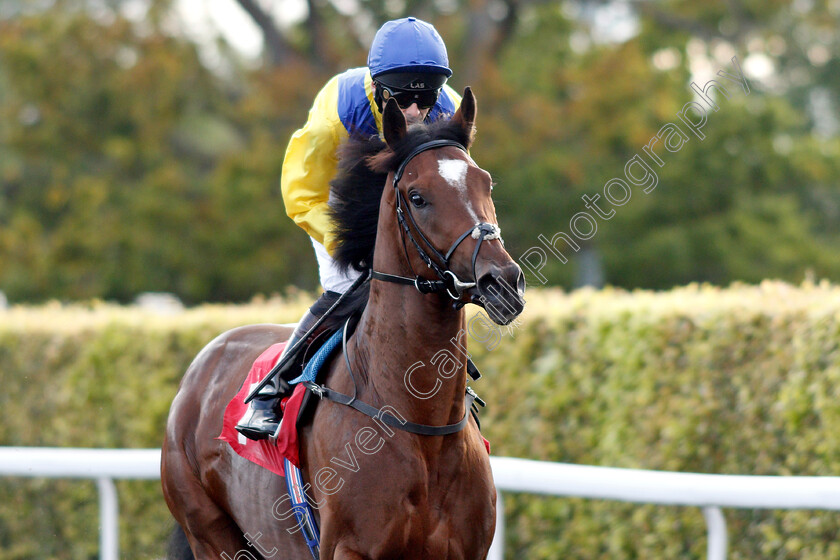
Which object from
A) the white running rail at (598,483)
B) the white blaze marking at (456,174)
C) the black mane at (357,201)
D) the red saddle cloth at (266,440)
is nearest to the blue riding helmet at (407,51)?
the black mane at (357,201)

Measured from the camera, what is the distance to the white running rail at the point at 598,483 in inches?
131

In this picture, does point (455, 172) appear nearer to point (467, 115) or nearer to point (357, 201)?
point (467, 115)

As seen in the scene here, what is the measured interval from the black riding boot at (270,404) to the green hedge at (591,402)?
0.91 m

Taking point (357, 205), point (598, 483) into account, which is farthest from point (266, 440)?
point (598, 483)

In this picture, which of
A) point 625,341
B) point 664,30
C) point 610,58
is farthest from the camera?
point 664,30

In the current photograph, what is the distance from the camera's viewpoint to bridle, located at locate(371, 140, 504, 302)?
257 centimetres

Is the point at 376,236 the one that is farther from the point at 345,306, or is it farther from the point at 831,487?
the point at 831,487

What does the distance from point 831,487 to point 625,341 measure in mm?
1745

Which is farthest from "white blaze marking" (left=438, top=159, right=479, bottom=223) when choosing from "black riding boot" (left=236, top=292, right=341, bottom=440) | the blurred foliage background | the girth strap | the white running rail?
the blurred foliage background

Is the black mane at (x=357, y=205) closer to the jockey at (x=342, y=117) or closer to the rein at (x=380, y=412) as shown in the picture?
the jockey at (x=342, y=117)

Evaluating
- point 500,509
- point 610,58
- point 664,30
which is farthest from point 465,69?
point 500,509

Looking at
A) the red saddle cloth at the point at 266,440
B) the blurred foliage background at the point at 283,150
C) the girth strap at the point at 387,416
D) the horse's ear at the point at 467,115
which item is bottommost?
the red saddle cloth at the point at 266,440

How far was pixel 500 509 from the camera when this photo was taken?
4039mm

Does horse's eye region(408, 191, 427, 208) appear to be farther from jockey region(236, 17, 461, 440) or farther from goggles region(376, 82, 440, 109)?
goggles region(376, 82, 440, 109)
